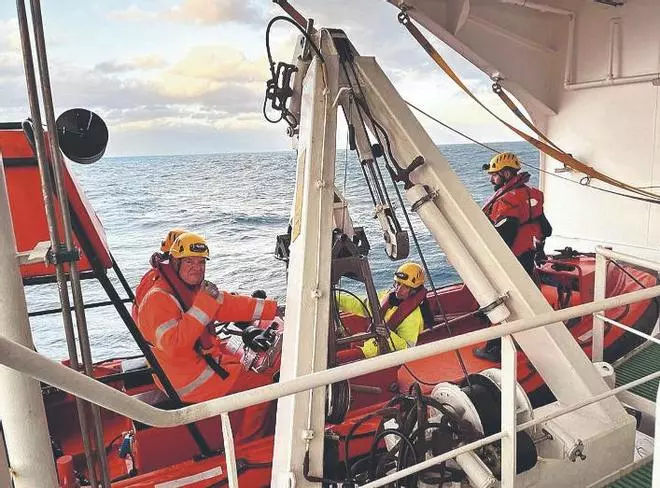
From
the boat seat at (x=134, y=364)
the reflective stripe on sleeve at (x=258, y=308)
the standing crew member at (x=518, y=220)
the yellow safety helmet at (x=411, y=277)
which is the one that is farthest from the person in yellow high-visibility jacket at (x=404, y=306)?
the boat seat at (x=134, y=364)

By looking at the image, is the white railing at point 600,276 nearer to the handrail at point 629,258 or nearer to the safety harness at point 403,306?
the handrail at point 629,258

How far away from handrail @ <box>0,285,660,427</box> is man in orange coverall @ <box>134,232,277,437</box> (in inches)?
54.8

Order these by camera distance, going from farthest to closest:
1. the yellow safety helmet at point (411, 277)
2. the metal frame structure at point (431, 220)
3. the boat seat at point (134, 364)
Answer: the yellow safety helmet at point (411, 277) → the boat seat at point (134, 364) → the metal frame structure at point (431, 220)

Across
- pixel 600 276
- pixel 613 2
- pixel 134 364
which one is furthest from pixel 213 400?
pixel 613 2

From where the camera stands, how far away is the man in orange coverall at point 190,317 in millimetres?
2584

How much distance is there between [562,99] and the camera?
19.1 feet

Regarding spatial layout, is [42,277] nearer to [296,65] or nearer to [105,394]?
[105,394]

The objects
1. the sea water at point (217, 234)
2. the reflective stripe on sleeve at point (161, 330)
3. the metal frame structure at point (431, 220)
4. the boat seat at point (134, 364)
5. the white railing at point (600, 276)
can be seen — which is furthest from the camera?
the sea water at point (217, 234)

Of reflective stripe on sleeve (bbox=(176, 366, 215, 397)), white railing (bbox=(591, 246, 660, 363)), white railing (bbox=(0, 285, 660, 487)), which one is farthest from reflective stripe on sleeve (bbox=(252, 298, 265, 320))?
white railing (bbox=(591, 246, 660, 363))

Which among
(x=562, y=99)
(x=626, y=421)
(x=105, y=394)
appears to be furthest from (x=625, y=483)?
(x=562, y=99)

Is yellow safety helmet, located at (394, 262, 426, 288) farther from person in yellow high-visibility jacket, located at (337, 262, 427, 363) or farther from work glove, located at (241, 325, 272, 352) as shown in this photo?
work glove, located at (241, 325, 272, 352)

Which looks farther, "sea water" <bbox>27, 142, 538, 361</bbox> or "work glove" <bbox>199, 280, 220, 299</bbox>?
"sea water" <bbox>27, 142, 538, 361</bbox>

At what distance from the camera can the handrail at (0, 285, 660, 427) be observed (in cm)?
90

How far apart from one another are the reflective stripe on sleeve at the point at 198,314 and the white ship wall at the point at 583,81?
3.30 metres
